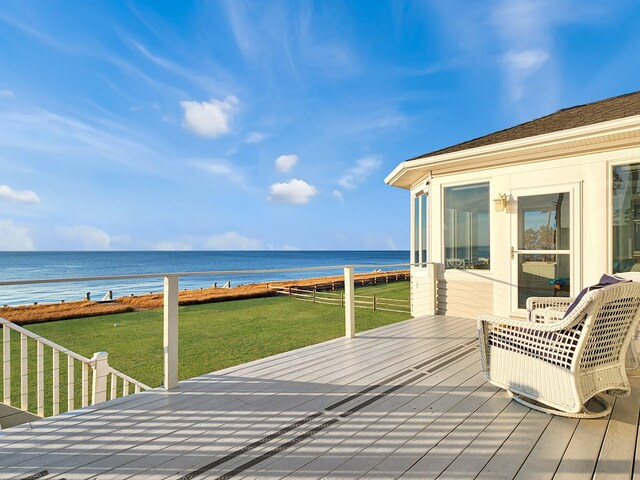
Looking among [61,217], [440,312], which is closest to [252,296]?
[440,312]

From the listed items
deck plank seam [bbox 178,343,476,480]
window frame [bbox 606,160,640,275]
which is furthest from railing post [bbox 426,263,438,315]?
deck plank seam [bbox 178,343,476,480]

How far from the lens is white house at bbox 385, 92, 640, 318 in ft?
13.2

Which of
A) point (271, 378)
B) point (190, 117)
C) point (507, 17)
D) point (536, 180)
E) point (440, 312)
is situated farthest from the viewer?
point (190, 117)

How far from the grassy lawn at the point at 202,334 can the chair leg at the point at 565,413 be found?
13.8ft

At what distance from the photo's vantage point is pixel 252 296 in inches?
568

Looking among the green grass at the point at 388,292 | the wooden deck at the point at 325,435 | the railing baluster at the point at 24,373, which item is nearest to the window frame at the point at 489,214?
the wooden deck at the point at 325,435

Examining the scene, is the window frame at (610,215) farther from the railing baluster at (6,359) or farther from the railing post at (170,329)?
the railing baluster at (6,359)

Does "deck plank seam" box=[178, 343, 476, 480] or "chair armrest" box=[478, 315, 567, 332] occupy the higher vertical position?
"chair armrest" box=[478, 315, 567, 332]

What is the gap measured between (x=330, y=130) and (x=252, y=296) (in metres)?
10.3

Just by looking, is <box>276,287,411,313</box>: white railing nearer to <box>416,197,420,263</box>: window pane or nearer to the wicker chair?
<box>416,197,420,263</box>: window pane

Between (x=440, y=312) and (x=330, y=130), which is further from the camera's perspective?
(x=330, y=130)

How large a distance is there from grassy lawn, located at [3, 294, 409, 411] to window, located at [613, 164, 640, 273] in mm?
4793

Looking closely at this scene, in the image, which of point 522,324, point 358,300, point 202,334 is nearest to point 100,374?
point 522,324

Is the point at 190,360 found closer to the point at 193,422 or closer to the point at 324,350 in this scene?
the point at 324,350
